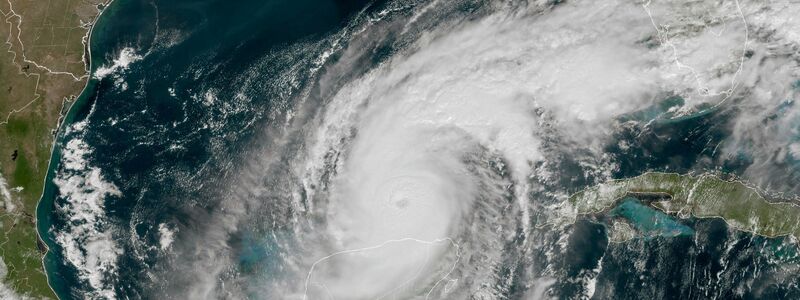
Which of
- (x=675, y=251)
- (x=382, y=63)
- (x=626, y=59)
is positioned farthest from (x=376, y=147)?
(x=675, y=251)

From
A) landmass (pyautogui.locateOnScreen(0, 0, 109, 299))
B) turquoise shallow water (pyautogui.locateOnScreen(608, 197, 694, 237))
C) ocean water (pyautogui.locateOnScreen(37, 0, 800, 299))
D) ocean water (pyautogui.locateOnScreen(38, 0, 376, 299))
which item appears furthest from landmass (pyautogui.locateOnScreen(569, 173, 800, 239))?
landmass (pyautogui.locateOnScreen(0, 0, 109, 299))

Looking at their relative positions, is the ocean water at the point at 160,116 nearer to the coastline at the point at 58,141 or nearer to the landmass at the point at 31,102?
the coastline at the point at 58,141

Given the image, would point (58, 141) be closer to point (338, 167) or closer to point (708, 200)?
point (338, 167)

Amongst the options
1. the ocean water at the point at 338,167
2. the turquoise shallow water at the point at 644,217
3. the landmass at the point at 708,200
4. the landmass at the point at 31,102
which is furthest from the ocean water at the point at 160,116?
the turquoise shallow water at the point at 644,217

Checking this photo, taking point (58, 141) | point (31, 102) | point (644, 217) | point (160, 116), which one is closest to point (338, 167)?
point (160, 116)

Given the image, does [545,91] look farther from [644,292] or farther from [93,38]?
[93,38]

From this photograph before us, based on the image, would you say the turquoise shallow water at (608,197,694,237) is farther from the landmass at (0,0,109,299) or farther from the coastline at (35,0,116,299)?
the landmass at (0,0,109,299)
